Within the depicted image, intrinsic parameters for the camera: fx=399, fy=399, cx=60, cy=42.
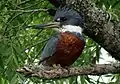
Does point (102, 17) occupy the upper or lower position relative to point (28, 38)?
upper

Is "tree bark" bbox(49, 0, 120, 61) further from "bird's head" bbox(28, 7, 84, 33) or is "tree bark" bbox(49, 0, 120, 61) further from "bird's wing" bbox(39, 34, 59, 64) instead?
"bird's wing" bbox(39, 34, 59, 64)

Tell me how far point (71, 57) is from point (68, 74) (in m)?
0.18

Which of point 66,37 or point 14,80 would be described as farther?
point 14,80

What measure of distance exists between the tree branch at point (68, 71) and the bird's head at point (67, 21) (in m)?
0.21

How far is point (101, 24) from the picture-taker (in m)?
1.36

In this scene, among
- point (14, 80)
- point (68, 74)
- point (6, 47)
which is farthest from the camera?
point (6, 47)

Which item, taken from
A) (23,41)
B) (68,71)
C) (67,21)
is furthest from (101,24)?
(23,41)

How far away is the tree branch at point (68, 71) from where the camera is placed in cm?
100

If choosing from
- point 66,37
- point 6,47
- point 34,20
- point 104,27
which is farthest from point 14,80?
point 34,20

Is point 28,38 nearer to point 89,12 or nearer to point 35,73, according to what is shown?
point 89,12

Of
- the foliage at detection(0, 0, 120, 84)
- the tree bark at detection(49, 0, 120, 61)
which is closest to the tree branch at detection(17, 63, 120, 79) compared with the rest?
the tree bark at detection(49, 0, 120, 61)

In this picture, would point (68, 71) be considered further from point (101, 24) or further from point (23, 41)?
point (23, 41)

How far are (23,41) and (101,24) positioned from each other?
2.10 feet

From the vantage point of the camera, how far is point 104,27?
4.48 feet
